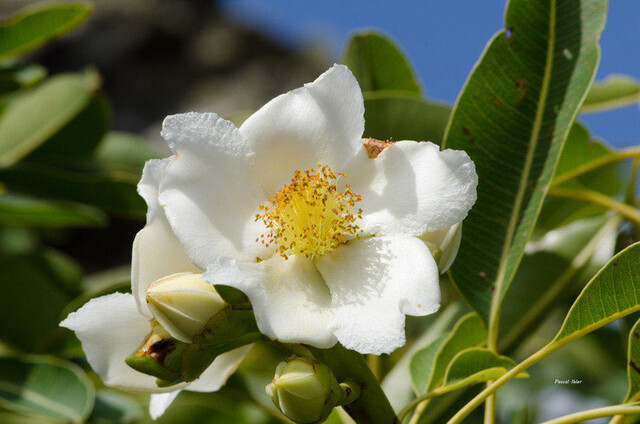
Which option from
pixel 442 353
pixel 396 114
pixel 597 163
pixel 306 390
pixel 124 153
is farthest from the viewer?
pixel 124 153

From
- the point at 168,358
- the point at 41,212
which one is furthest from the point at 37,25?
the point at 168,358

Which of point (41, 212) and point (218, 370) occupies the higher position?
point (218, 370)

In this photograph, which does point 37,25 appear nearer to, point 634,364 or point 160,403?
point 160,403

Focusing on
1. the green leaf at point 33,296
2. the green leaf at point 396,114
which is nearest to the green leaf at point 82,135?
the green leaf at point 33,296

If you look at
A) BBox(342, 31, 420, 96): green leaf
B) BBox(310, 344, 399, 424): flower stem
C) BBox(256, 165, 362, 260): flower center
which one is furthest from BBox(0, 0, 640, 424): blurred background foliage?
BBox(256, 165, 362, 260): flower center

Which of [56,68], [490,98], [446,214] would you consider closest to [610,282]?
[446,214]

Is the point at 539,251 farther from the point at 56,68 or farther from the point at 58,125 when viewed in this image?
the point at 56,68

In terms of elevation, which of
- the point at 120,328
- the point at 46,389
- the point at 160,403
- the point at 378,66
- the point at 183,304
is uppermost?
the point at 378,66
